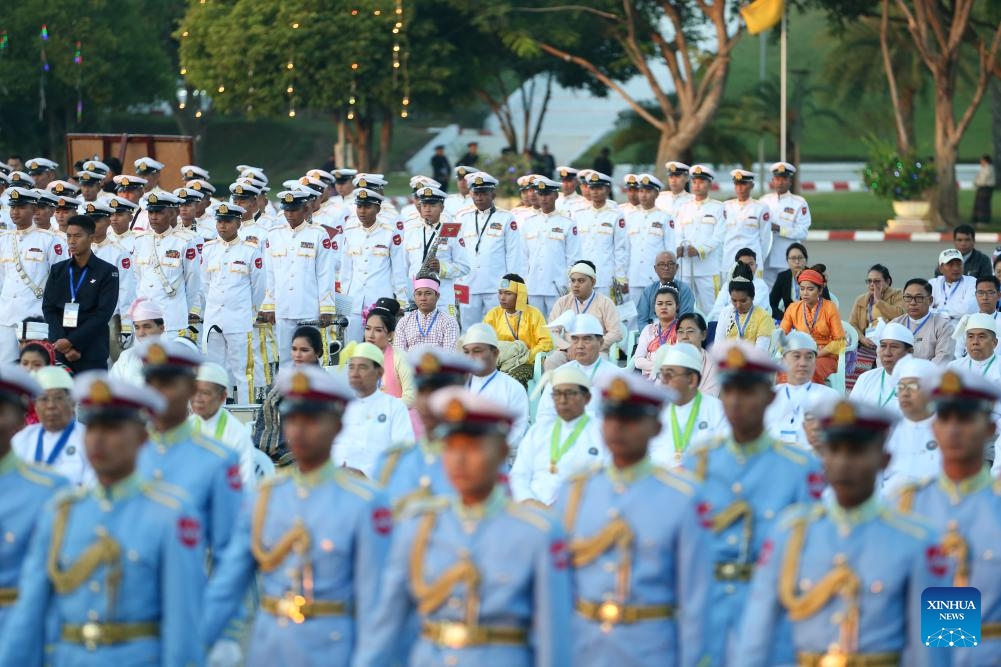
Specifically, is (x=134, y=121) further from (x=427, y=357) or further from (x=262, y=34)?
(x=427, y=357)

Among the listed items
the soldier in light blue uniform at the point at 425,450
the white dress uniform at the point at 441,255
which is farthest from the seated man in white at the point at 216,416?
the white dress uniform at the point at 441,255

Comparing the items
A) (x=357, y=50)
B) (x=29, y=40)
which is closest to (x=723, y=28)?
(x=357, y=50)

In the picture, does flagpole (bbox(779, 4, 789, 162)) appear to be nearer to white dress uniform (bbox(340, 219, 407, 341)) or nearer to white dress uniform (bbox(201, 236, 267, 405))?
white dress uniform (bbox(340, 219, 407, 341))

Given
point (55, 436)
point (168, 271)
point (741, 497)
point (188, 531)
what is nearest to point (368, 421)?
point (55, 436)

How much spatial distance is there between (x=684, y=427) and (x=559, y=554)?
3.96 metres

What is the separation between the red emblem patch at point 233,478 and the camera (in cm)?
711

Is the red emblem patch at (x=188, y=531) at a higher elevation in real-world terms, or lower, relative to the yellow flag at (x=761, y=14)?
lower

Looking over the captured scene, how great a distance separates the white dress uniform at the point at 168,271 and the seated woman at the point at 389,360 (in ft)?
12.5

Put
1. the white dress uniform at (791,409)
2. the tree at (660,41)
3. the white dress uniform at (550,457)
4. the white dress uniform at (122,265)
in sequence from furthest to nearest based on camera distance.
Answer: the tree at (660,41) → the white dress uniform at (122,265) → the white dress uniform at (791,409) → the white dress uniform at (550,457)

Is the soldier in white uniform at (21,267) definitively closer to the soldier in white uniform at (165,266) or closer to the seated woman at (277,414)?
the soldier in white uniform at (165,266)

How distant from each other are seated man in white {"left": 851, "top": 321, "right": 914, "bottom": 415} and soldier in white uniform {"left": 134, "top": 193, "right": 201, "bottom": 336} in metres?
6.74

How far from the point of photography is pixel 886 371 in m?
11.7

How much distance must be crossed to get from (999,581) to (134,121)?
5006 centimetres

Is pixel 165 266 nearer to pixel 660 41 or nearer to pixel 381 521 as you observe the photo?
pixel 381 521
